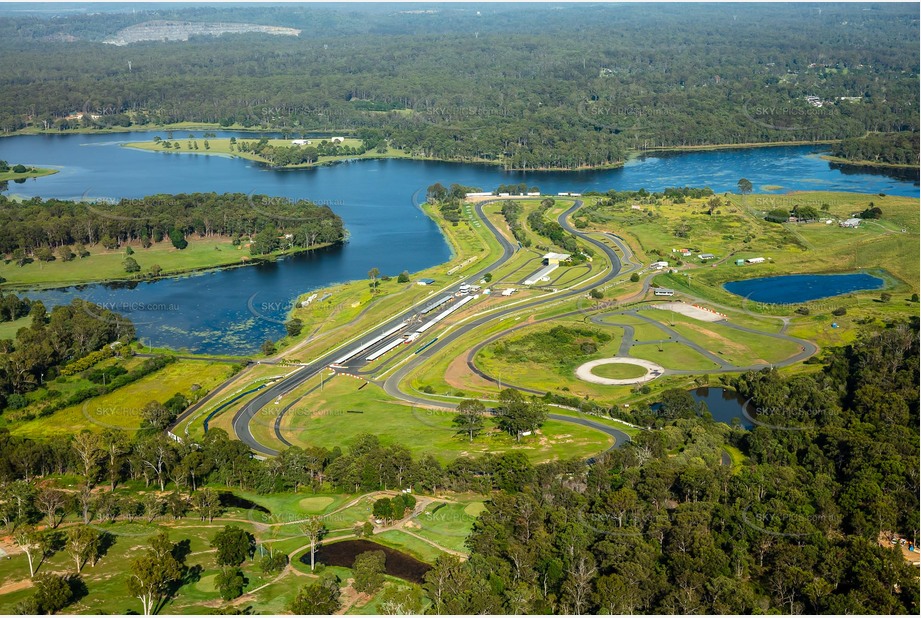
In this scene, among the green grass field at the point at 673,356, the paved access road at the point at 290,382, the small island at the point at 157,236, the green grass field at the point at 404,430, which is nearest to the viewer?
the green grass field at the point at 404,430

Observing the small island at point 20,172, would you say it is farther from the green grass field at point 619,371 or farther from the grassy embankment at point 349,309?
the green grass field at point 619,371

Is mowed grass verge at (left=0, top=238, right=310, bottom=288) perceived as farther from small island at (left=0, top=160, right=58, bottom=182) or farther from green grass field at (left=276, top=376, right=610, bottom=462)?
small island at (left=0, top=160, right=58, bottom=182)

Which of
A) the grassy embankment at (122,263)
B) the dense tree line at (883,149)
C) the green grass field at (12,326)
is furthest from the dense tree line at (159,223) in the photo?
the dense tree line at (883,149)

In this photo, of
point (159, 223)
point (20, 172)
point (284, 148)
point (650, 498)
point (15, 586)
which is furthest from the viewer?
point (284, 148)

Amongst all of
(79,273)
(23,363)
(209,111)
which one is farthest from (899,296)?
(209,111)

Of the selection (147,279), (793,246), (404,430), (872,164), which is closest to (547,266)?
(793,246)

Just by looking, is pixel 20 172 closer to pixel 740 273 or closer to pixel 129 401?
pixel 129 401
